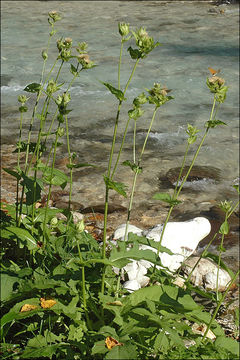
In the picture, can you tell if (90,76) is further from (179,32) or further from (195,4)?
(195,4)

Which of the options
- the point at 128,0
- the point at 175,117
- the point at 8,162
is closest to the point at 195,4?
the point at 128,0

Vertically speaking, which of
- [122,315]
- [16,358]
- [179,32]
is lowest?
[16,358]

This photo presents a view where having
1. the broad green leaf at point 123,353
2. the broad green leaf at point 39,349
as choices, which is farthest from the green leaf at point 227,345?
the broad green leaf at point 39,349

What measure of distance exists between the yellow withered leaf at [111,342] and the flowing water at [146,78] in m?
1.90

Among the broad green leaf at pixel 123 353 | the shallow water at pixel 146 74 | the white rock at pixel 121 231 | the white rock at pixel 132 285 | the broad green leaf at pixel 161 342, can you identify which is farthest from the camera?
the shallow water at pixel 146 74

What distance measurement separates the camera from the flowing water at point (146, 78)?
13.6ft

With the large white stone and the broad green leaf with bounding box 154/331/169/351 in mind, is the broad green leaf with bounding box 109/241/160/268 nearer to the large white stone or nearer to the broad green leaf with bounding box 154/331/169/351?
the broad green leaf with bounding box 154/331/169/351

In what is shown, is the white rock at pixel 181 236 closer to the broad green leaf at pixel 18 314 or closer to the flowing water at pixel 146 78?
the flowing water at pixel 146 78

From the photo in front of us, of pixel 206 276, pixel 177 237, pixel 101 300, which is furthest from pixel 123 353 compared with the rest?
pixel 177 237

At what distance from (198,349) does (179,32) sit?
24.9 feet

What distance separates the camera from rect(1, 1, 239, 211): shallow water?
448cm

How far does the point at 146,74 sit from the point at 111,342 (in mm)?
5376

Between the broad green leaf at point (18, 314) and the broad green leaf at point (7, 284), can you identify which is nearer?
the broad green leaf at point (18, 314)

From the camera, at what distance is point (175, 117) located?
18.1 ft
